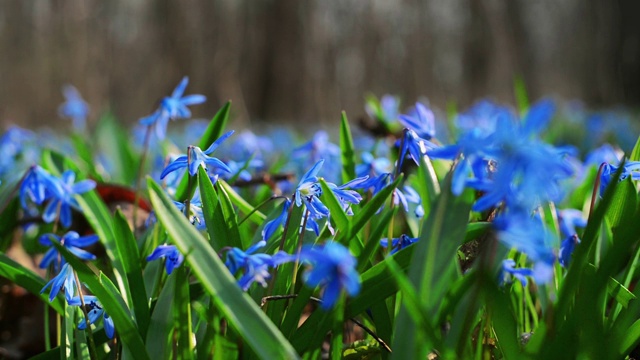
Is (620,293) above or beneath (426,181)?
beneath

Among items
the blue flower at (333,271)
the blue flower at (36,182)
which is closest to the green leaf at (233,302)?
the blue flower at (333,271)

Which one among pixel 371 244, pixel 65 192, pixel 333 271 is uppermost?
pixel 65 192

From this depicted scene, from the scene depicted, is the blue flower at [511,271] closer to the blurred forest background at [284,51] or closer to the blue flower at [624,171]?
the blue flower at [624,171]

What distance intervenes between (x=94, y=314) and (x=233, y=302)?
46 cm

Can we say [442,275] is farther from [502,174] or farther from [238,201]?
[238,201]

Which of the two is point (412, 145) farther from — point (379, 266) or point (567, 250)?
point (567, 250)

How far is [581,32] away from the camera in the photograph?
1420 centimetres

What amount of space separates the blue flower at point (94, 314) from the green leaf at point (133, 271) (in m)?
0.05

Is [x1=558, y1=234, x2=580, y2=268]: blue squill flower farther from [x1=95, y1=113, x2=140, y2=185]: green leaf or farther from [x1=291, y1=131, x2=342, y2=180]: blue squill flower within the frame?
[x1=95, y1=113, x2=140, y2=185]: green leaf

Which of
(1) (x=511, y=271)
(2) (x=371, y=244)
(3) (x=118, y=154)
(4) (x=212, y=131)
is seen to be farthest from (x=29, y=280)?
(3) (x=118, y=154)

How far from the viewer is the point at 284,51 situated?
42.0 feet

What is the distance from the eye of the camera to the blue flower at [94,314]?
1.25m

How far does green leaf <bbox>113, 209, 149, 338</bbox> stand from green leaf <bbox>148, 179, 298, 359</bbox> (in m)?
0.34

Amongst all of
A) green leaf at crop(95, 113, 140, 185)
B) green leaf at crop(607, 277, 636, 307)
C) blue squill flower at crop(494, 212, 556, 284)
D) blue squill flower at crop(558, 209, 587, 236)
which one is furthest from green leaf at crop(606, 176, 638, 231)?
green leaf at crop(95, 113, 140, 185)
